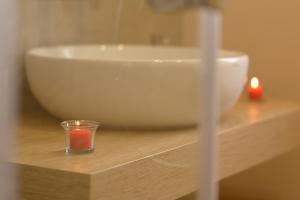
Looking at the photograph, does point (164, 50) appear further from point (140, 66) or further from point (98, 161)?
point (98, 161)

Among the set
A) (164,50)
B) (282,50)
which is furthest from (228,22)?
(164,50)

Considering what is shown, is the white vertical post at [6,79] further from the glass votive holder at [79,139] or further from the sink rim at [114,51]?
the sink rim at [114,51]

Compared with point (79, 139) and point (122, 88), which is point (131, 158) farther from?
point (122, 88)

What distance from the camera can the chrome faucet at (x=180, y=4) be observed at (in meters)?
0.46

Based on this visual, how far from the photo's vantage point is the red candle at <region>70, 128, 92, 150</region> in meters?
1.04

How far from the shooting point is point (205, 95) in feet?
1.55

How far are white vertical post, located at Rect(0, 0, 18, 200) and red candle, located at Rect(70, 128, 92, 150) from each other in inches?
21.5

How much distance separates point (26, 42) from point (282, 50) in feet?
2.76

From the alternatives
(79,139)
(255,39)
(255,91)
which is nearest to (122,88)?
(79,139)

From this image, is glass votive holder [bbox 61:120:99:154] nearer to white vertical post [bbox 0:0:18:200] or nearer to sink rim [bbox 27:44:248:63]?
sink rim [bbox 27:44:248:63]

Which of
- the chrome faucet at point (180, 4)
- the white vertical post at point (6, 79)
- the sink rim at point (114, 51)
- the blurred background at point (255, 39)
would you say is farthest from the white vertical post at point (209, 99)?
the blurred background at point (255, 39)

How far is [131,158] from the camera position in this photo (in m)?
1.02

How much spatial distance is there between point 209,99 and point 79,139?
1.95 feet

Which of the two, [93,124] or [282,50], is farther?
[282,50]
